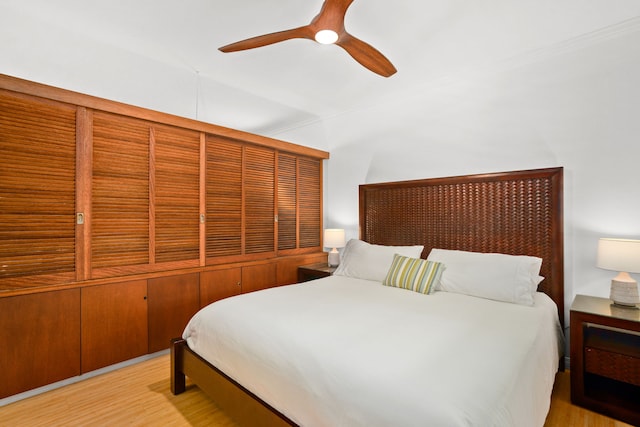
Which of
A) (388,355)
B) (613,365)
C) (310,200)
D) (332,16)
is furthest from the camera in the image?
(310,200)

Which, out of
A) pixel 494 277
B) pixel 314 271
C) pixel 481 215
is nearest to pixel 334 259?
pixel 314 271

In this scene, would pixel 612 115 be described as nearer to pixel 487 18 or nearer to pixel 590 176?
pixel 590 176

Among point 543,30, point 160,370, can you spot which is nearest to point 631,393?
point 543,30

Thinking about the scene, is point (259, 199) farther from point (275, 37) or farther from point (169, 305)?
point (275, 37)

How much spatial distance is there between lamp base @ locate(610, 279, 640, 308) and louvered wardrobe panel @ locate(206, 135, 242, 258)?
125 inches

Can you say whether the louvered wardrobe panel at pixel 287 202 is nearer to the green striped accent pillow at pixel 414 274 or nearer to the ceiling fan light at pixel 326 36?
the green striped accent pillow at pixel 414 274

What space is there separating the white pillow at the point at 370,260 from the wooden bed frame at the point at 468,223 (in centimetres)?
32

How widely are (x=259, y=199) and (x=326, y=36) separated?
212cm

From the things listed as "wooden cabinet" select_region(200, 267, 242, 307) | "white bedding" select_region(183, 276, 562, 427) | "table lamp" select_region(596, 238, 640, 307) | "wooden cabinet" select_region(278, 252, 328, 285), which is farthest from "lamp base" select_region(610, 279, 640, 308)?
"wooden cabinet" select_region(200, 267, 242, 307)

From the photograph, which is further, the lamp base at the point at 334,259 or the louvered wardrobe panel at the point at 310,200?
the louvered wardrobe panel at the point at 310,200

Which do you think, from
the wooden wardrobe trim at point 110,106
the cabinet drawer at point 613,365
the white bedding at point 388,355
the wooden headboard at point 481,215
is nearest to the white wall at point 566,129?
the wooden headboard at point 481,215

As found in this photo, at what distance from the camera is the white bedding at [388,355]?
3.63 ft

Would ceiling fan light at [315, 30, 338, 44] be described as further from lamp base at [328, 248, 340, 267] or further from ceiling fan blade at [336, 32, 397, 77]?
lamp base at [328, 248, 340, 267]

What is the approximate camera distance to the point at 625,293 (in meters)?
2.00
